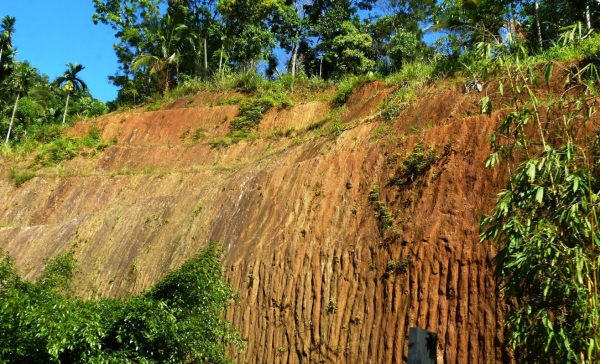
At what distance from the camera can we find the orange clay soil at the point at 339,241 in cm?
1116

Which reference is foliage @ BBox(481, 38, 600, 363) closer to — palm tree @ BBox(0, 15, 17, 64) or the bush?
the bush

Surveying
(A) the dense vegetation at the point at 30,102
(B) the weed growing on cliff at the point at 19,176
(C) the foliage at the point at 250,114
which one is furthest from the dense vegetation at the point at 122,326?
(A) the dense vegetation at the point at 30,102

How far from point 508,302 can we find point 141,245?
1200 cm

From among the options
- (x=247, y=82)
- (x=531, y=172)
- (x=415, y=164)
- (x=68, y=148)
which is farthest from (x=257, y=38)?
(x=531, y=172)

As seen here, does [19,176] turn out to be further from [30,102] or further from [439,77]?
[439,77]

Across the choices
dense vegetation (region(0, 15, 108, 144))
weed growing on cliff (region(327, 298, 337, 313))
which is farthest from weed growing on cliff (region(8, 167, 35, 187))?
weed growing on cliff (region(327, 298, 337, 313))

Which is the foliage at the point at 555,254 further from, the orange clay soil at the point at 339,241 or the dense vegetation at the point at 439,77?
the orange clay soil at the point at 339,241

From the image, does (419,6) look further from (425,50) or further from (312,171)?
(312,171)

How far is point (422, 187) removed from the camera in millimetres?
13070

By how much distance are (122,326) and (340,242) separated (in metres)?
5.30

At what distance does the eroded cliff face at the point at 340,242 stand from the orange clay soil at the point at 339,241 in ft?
0.10

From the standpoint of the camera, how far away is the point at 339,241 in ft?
44.3

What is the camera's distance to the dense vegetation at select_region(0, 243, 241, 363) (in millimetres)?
9492

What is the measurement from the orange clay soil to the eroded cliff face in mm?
31
